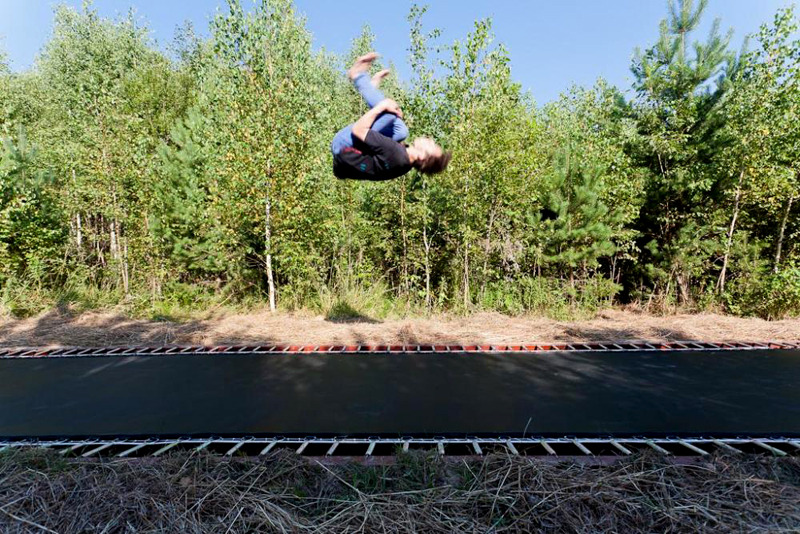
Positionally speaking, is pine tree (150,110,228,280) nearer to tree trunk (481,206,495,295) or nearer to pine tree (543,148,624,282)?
tree trunk (481,206,495,295)

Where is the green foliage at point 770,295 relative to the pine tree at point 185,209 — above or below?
below

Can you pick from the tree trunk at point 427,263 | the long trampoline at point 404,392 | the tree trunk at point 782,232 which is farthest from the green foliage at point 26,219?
the tree trunk at point 782,232

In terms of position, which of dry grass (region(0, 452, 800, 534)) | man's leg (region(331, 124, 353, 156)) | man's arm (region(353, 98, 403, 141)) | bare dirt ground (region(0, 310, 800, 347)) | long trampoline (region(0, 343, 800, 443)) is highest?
man's arm (region(353, 98, 403, 141))

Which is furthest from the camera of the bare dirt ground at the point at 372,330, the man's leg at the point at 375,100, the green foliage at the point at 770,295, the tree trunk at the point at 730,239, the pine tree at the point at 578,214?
the pine tree at the point at 578,214

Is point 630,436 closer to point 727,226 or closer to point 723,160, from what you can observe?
point 723,160

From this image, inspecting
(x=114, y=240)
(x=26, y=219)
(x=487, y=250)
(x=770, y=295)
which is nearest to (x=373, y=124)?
(x=487, y=250)

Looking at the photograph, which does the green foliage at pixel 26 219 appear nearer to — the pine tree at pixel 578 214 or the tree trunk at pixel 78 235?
the tree trunk at pixel 78 235

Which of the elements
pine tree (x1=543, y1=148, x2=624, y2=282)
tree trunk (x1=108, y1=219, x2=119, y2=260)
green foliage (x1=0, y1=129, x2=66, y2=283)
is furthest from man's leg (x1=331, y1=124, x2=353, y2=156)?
tree trunk (x1=108, y1=219, x2=119, y2=260)

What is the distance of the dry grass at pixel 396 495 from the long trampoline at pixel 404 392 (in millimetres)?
311

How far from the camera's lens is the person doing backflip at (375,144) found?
5.91 ft

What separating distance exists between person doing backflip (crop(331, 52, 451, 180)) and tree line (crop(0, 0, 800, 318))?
9.91 feet

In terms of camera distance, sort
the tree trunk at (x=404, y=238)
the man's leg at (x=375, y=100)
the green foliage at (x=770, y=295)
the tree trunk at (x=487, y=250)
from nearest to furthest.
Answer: the man's leg at (x=375, y=100) < the green foliage at (x=770, y=295) < the tree trunk at (x=404, y=238) < the tree trunk at (x=487, y=250)

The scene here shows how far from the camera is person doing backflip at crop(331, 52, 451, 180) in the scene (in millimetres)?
1803

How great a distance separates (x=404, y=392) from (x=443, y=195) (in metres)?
3.31
